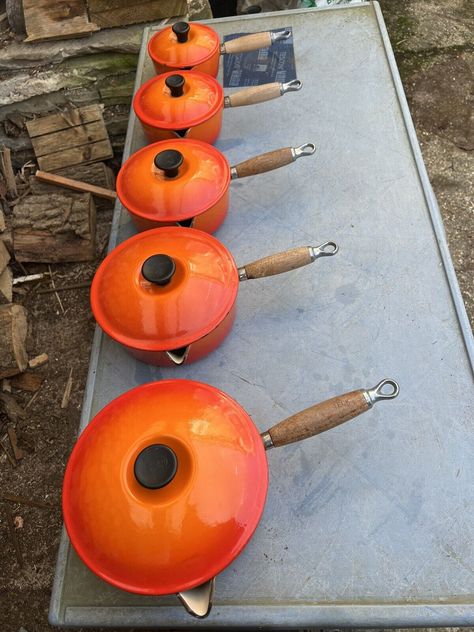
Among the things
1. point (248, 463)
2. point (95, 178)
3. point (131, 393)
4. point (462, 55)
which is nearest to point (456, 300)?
point (248, 463)

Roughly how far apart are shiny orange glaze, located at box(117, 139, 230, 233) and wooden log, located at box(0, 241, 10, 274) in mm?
1100

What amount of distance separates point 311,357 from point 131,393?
1.28ft

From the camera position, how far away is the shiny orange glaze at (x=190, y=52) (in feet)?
4.47

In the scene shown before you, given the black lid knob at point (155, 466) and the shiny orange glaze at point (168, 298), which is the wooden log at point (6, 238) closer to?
the shiny orange glaze at point (168, 298)

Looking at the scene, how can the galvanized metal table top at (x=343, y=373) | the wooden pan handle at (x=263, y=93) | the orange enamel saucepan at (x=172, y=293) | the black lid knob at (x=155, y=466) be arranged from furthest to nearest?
the wooden pan handle at (x=263, y=93)
the orange enamel saucepan at (x=172, y=293)
the galvanized metal table top at (x=343, y=373)
the black lid knob at (x=155, y=466)

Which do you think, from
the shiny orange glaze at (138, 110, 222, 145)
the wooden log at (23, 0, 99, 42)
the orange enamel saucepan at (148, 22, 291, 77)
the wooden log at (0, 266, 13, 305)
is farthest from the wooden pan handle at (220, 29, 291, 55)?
the wooden log at (0, 266, 13, 305)

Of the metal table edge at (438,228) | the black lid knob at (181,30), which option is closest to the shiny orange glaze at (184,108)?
the black lid knob at (181,30)

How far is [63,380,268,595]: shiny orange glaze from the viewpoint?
2.34ft

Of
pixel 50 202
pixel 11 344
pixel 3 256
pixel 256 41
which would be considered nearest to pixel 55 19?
pixel 50 202

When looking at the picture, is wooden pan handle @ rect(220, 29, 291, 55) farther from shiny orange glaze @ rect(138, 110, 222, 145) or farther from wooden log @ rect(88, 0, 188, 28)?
wooden log @ rect(88, 0, 188, 28)

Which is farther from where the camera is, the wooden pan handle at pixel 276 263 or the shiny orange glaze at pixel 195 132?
the shiny orange glaze at pixel 195 132

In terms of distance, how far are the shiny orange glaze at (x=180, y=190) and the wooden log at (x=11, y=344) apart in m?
0.92

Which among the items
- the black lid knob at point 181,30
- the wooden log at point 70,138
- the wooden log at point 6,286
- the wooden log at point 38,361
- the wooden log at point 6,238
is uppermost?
the black lid knob at point 181,30

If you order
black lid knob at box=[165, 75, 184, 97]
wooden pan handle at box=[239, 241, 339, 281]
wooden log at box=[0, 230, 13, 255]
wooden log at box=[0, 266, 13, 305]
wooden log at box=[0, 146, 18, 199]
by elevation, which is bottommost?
wooden log at box=[0, 266, 13, 305]
